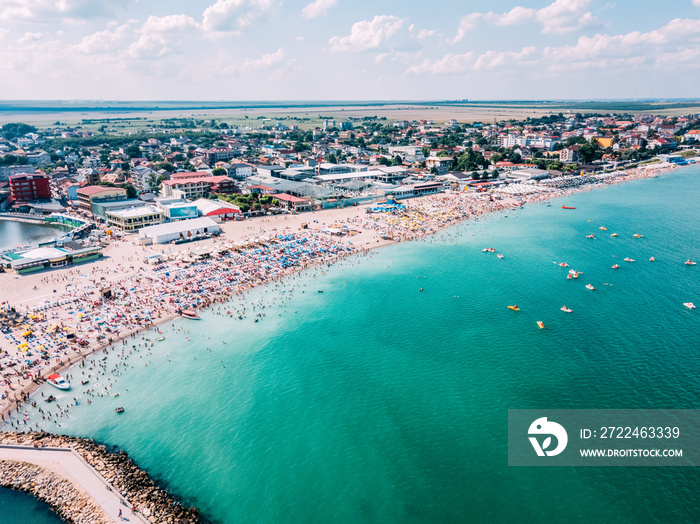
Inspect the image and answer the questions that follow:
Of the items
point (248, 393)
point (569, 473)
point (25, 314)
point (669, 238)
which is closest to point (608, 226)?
point (669, 238)

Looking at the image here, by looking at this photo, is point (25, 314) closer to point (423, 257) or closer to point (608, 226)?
point (423, 257)

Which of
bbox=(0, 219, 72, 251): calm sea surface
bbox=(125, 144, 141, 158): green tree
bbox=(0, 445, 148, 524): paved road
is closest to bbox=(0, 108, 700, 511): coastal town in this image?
bbox=(125, 144, 141, 158): green tree

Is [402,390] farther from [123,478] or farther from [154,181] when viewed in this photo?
[154,181]

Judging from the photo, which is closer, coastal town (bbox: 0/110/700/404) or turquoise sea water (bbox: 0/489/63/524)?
turquoise sea water (bbox: 0/489/63/524)

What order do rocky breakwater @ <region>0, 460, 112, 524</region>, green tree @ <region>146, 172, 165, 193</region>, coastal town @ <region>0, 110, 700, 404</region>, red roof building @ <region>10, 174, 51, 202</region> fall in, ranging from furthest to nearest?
1. green tree @ <region>146, 172, 165, 193</region>
2. red roof building @ <region>10, 174, 51, 202</region>
3. coastal town @ <region>0, 110, 700, 404</region>
4. rocky breakwater @ <region>0, 460, 112, 524</region>

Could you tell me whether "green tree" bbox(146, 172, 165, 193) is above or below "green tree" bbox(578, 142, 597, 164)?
below

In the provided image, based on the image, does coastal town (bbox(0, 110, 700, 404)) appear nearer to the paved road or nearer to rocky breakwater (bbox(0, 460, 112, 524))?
the paved road

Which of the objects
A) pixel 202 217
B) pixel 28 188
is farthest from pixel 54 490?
pixel 28 188

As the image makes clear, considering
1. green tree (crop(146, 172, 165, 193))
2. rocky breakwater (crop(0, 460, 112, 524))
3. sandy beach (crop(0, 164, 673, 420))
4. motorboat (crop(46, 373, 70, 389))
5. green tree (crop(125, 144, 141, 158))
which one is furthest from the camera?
green tree (crop(125, 144, 141, 158))
